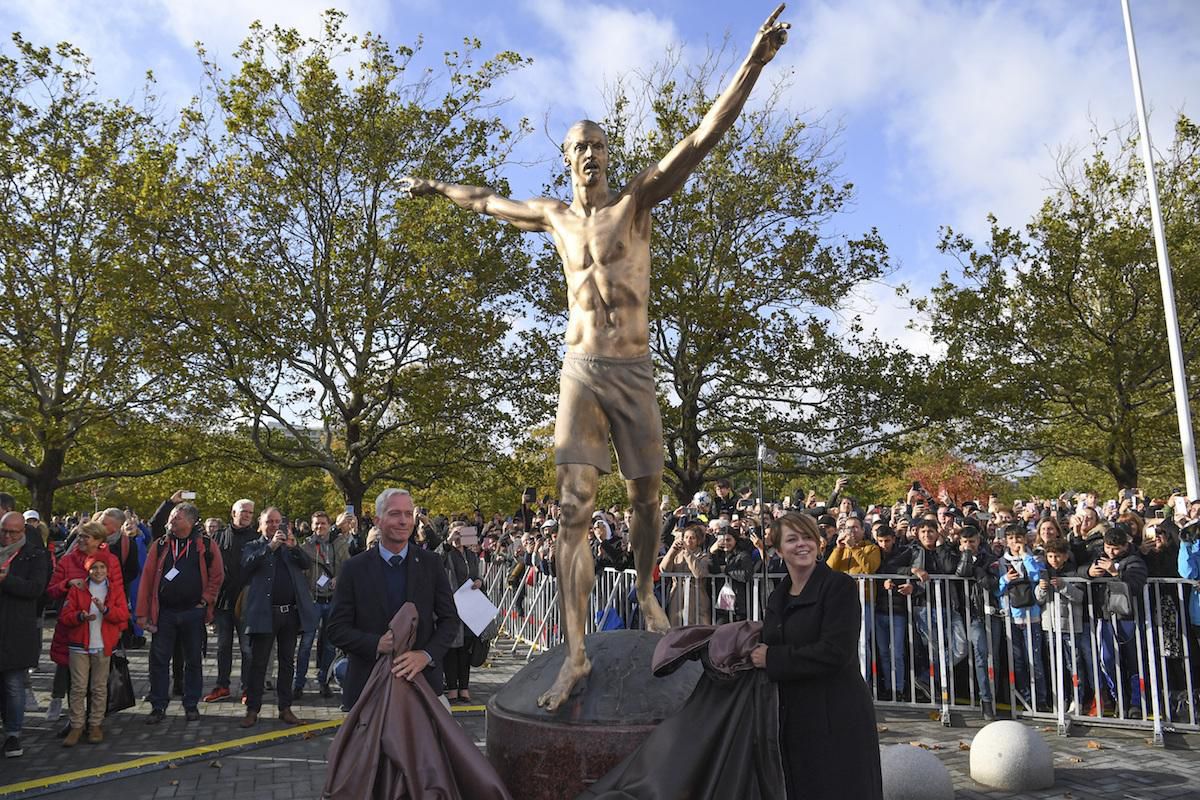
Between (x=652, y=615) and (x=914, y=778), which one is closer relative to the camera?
(x=652, y=615)

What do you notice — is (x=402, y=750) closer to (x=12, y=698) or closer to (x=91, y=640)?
(x=91, y=640)

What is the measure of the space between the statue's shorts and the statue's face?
39.1 inches

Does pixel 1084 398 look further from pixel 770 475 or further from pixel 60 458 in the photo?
pixel 60 458

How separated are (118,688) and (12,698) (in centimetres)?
81

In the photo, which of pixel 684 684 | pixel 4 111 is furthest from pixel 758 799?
pixel 4 111

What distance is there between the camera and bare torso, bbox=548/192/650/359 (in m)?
5.04

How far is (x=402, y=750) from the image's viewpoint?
3830mm

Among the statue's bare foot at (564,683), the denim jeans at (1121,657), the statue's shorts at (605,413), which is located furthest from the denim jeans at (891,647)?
the statue's bare foot at (564,683)

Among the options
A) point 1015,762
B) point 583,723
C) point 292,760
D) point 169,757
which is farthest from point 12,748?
point 1015,762

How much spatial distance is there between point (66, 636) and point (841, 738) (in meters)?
6.72

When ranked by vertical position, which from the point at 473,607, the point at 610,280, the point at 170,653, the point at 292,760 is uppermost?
the point at 610,280

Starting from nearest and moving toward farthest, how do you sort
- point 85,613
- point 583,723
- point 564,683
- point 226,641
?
1. point 583,723
2. point 564,683
3. point 85,613
4. point 226,641

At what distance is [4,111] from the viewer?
20922 millimetres

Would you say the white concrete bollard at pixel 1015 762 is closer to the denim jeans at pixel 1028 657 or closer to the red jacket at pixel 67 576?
the denim jeans at pixel 1028 657
